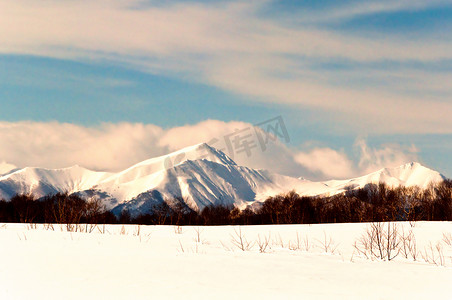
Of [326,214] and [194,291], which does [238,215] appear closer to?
[326,214]

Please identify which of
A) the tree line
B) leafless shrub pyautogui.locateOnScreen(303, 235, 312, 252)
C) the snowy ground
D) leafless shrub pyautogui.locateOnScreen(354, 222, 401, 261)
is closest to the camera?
the snowy ground

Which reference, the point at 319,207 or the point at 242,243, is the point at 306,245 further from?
the point at 319,207

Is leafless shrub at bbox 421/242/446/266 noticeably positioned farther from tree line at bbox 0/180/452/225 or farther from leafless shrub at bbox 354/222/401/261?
tree line at bbox 0/180/452/225

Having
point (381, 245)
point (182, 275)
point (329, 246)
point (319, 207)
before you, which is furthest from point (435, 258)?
point (319, 207)

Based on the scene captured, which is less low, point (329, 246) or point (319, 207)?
point (319, 207)

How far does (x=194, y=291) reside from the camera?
7062mm

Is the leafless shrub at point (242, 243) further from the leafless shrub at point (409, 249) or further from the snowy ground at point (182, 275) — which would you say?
the leafless shrub at point (409, 249)

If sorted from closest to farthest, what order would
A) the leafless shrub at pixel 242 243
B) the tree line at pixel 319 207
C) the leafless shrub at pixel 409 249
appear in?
the leafless shrub at pixel 409 249 → the leafless shrub at pixel 242 243 → the tree line at pixel 319 207

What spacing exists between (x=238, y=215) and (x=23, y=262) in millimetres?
85054

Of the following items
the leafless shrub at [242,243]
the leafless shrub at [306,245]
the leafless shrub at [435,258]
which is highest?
the leafless shrub at [242,243]

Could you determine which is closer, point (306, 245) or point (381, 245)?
point (381, 245)

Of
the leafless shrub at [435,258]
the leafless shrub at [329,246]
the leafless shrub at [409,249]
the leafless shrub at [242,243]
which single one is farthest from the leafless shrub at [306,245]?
the leafless shrub at [435,258]

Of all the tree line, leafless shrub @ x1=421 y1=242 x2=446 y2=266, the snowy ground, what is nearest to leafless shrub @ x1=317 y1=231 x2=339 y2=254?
leafless shrub @ x1=421 y1=242 x2=446 y2=266

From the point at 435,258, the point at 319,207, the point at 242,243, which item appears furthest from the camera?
the point at 319,207
